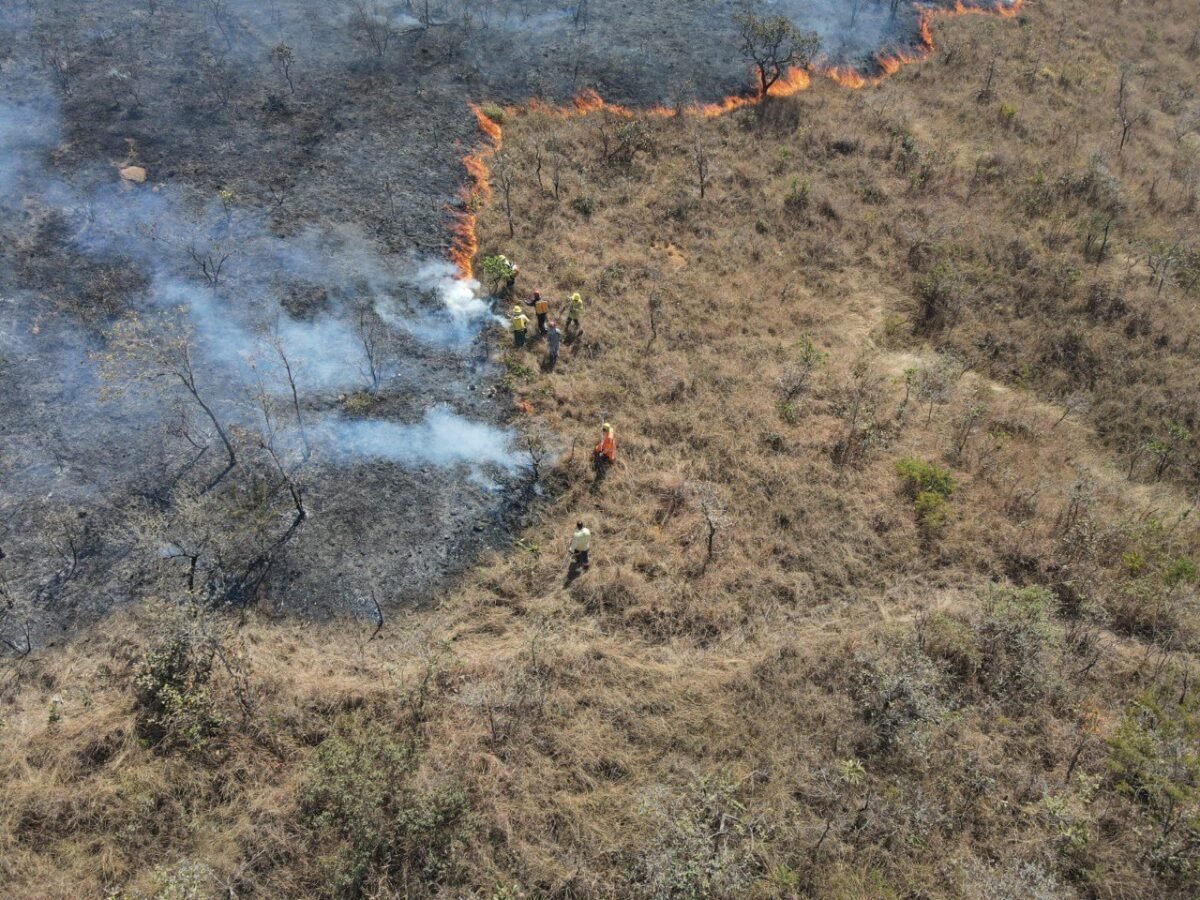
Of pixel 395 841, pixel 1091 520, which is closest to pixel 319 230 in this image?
pixel 395 841

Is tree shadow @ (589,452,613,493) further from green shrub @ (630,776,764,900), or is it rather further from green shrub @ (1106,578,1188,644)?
green shrub @ (1106,578,1188,644)

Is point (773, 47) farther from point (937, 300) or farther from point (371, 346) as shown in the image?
point (371, 346)

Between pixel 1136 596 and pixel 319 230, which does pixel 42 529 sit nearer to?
pixel 319 230

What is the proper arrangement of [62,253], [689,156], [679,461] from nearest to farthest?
[679,461], [62,253], [689,156]

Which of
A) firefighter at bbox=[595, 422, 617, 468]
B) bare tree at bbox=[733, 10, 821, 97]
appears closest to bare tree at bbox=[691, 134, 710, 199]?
bare tree at bbox=[733, 10, 821, 97]

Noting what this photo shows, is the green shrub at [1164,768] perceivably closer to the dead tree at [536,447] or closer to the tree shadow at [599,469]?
the tree shadow at [599,469]

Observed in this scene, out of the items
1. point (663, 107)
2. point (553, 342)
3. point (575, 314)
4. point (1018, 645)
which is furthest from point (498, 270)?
point (1018, 645)
